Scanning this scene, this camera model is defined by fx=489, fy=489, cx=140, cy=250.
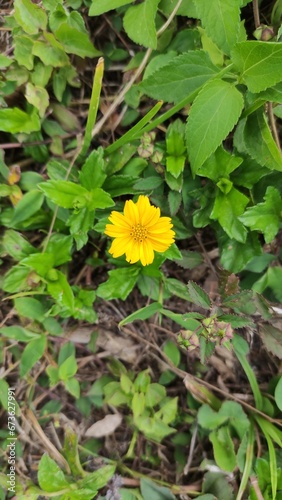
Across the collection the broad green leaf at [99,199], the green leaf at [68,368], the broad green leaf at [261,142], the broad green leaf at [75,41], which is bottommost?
the green leaf at [68,368]

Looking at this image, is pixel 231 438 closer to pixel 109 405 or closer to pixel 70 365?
pixel 109 405

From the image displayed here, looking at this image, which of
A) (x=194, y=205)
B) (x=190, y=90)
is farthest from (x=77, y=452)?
(x=190, y=90)

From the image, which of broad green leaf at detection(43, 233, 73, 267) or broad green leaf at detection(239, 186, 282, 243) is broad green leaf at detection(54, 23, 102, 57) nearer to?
broad green leaf at detection(43, 233, 73, 267)

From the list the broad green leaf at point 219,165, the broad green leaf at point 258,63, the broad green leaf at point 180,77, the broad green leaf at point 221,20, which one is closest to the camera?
the broad green leaf at point 258,63

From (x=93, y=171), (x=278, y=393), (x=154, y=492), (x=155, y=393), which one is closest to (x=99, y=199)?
(x=93, y=171)

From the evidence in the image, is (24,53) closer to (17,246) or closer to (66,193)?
(66,193)

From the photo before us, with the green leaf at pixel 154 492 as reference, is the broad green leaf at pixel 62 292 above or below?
above

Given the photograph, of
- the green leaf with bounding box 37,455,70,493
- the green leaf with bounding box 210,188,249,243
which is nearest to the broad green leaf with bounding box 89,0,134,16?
the green leaf with bounding box 210,188,249,243

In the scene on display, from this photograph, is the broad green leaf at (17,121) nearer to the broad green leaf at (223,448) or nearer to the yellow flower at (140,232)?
the yellow flower at (140,232)

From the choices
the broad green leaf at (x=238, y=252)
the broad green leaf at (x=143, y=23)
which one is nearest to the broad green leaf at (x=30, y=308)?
the broad green leaf at (x=238, y=252)
